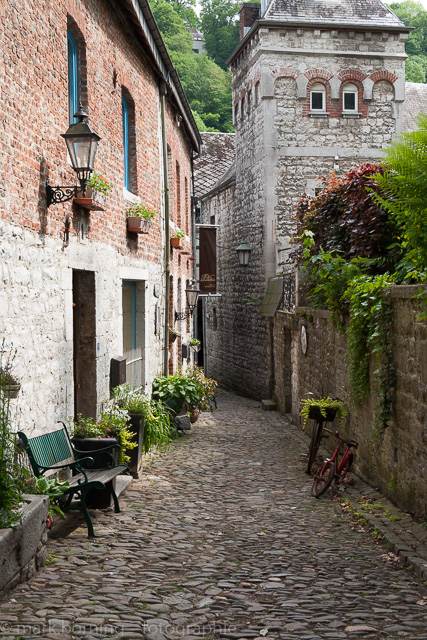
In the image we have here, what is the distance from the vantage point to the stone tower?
17.1 m

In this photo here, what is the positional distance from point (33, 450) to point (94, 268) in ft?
8.67

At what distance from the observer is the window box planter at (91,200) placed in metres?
6.62

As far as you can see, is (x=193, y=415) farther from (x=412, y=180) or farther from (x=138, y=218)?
(x=412, y=180)

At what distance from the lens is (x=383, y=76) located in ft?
57.6

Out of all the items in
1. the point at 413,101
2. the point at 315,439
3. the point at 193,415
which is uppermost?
the point at 413,101

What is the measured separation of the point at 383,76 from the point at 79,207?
13.0m

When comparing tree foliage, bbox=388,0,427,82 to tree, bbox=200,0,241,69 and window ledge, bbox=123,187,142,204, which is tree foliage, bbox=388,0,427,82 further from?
window ledge, bbox=123,187,142,204

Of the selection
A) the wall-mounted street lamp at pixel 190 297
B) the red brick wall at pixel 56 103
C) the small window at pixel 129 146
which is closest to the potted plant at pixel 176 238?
the wall-mounted street lamp at pixel 190 297

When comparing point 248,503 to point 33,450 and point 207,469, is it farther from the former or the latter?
point 33,450

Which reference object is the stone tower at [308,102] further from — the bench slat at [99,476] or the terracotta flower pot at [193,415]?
the bench slat at [99,476]

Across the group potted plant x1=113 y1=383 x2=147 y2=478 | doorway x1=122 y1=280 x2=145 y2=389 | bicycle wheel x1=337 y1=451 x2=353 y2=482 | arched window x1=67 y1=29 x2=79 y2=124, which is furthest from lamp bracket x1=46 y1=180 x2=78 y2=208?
bicycle wheel x1=337 y1=451 x2=353 y2=482

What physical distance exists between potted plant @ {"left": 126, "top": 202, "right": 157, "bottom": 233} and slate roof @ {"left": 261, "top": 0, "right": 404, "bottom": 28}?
9.64 metres

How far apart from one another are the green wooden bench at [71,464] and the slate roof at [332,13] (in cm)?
1379

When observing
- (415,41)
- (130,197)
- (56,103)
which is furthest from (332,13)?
(415,41)
